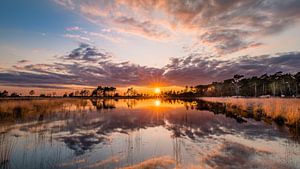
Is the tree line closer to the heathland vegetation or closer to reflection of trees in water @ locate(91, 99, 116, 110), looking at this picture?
the heathland vegetation

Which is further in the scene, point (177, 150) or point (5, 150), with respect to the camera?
point (177, 150)

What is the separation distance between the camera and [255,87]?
9244 centimetres

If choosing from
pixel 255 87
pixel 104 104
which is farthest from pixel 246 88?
pixel 104 104

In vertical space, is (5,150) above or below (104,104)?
above

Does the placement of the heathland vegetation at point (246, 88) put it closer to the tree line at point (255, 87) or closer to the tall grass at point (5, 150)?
the tree line at point (255, 87)

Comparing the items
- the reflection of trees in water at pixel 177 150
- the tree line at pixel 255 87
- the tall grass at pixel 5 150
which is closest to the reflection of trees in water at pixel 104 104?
the tall grass at pixel 5 150

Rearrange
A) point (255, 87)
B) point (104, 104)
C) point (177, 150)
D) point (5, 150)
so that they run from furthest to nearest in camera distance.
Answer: point (255, 87) → point (104, 104) → point (177, 150) → point (5, 150)

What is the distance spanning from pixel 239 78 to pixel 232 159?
412ft

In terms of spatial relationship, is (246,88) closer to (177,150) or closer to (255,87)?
(255,87)

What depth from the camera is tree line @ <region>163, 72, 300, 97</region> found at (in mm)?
89369

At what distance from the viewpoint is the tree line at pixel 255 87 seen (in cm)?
8937

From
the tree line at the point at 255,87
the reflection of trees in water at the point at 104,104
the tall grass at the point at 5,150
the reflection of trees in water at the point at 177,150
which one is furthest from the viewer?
the tree line at the point at 255,87

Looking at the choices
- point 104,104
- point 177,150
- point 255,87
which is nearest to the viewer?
point 177,150

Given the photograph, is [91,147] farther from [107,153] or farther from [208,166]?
[208,166]
